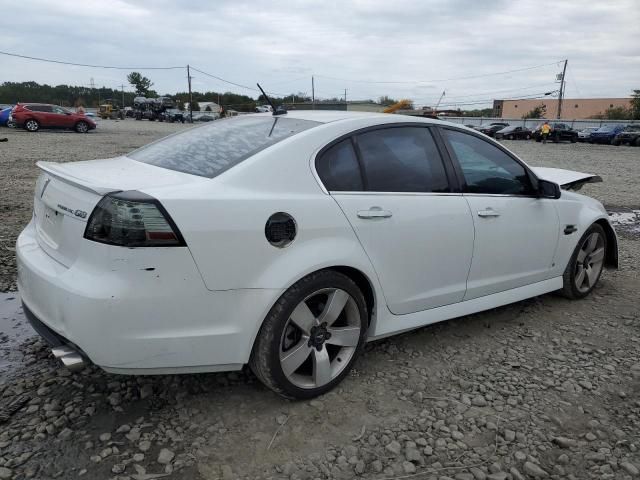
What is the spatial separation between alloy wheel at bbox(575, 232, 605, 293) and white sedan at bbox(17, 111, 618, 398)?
938 millimetres

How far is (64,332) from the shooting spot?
A: 2430 millimetres

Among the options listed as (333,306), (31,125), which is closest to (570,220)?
(333,306)

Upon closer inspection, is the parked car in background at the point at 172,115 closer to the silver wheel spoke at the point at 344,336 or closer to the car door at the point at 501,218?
the car door at the point at 501,218

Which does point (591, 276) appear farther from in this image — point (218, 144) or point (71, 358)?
point (71, 358)

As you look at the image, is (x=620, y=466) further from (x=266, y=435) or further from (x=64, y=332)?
(x=64, y=332)

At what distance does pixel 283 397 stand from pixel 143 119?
5977 centimetres

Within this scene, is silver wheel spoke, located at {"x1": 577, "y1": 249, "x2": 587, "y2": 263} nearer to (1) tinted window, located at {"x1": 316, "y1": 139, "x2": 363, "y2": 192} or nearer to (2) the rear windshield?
(1) tinted window, located at {"x1": 316, "y1": 139, "x2": 363, "y2": 192}

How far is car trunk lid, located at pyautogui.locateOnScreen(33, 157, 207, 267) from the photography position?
248 centimetres

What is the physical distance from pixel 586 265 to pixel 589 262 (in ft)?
0.19

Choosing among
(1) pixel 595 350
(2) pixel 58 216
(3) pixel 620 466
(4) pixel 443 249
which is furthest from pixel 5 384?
(1) pixel 595 350

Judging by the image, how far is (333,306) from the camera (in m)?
2.87

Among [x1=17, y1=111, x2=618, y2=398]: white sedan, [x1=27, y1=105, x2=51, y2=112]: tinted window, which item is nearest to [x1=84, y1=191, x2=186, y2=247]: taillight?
[x1=17, y1=111, x2=618, y2=398]: white sedan

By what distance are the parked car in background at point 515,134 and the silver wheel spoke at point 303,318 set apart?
141 feet

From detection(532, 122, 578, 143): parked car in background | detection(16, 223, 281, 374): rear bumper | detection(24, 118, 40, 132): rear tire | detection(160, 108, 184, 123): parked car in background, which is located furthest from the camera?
detection(160, 108, 184, 123): parked car in background
